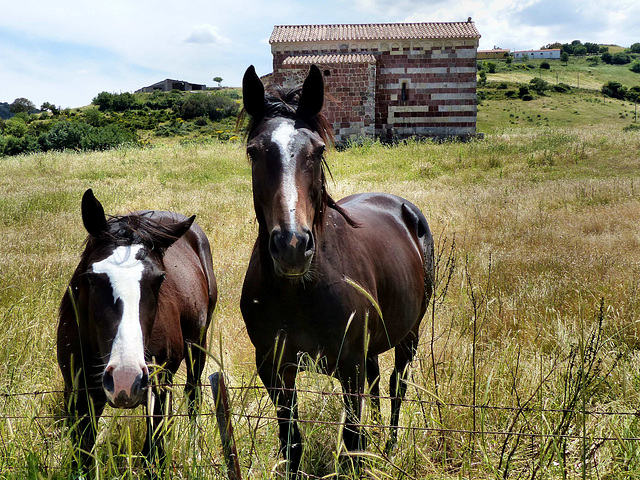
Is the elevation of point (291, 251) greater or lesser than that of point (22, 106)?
lesser

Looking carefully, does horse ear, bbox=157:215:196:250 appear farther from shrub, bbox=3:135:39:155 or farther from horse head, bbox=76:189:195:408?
shrub, bbox=3:135:39:155

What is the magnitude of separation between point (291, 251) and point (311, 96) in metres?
1.08

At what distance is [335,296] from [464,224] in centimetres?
642

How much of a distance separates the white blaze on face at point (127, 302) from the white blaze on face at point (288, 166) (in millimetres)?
854

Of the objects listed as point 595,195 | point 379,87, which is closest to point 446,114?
point 379,87

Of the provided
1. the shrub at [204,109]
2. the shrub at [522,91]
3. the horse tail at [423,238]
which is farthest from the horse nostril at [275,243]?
the shrub at [522,91]

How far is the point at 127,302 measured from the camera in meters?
2.28

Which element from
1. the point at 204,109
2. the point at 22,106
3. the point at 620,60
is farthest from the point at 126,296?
the point at 620,60

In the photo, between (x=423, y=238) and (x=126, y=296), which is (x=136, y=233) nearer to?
(x=126, y=296)

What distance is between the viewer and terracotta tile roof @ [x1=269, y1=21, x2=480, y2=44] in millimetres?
26344

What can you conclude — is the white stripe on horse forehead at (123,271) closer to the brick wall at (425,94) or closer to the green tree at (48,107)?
the brick wall at (425,94)

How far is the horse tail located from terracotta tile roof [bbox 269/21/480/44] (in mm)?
24309

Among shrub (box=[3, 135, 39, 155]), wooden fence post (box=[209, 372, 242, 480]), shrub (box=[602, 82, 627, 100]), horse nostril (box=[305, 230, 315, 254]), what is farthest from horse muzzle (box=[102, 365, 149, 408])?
shrub (box=[602, 82, 627, 100])

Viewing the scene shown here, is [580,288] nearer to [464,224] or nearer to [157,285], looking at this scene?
[464,224]
